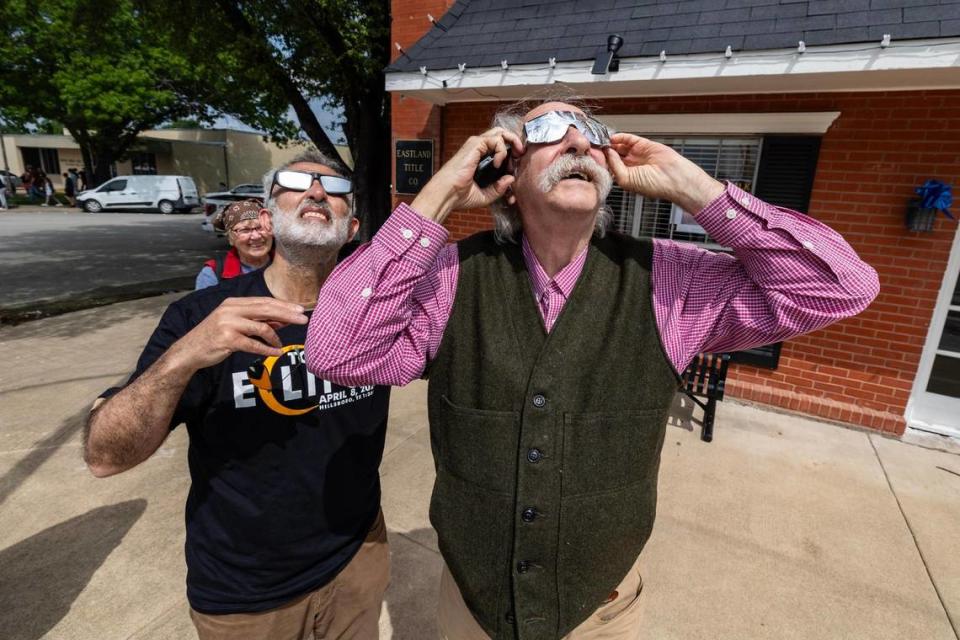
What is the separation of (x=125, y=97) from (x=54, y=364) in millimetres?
24125

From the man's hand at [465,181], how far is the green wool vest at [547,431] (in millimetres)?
168

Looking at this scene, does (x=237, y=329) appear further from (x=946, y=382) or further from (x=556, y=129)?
(x=946, y=382)

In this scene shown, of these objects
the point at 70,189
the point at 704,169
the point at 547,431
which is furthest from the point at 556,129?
the point at 70,189

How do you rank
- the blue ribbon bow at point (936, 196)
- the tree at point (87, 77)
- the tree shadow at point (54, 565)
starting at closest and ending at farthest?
1. the tree shadow at point (54, 565)
2. the blue ribbon bow at point (936, 196)
3. the tree at point (87, 77)

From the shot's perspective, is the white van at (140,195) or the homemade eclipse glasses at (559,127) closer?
the homemade eclipse glasses at (559,127)

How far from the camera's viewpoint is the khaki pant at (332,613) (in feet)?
5.34

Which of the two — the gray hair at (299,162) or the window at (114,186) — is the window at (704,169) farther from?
the window at (114,186)

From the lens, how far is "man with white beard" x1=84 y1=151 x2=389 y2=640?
1493 mm

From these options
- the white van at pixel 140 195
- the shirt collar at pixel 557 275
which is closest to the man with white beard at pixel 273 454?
the shirt collar at pixel 557 275

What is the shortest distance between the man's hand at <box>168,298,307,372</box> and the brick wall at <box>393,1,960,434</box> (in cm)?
469

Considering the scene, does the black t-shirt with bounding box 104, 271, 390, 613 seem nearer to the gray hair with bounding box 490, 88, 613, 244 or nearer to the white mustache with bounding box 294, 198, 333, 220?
the white mustache with bounding box 294, 198, 333, 220

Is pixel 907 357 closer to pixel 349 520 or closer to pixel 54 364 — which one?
pixel 349 520

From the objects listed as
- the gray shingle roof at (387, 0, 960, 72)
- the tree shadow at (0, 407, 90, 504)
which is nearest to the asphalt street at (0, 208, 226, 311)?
the tree shadow at (0, 407, 90, 504)

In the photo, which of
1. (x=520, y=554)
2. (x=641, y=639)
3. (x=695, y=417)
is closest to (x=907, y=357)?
(x=695, y=417)
